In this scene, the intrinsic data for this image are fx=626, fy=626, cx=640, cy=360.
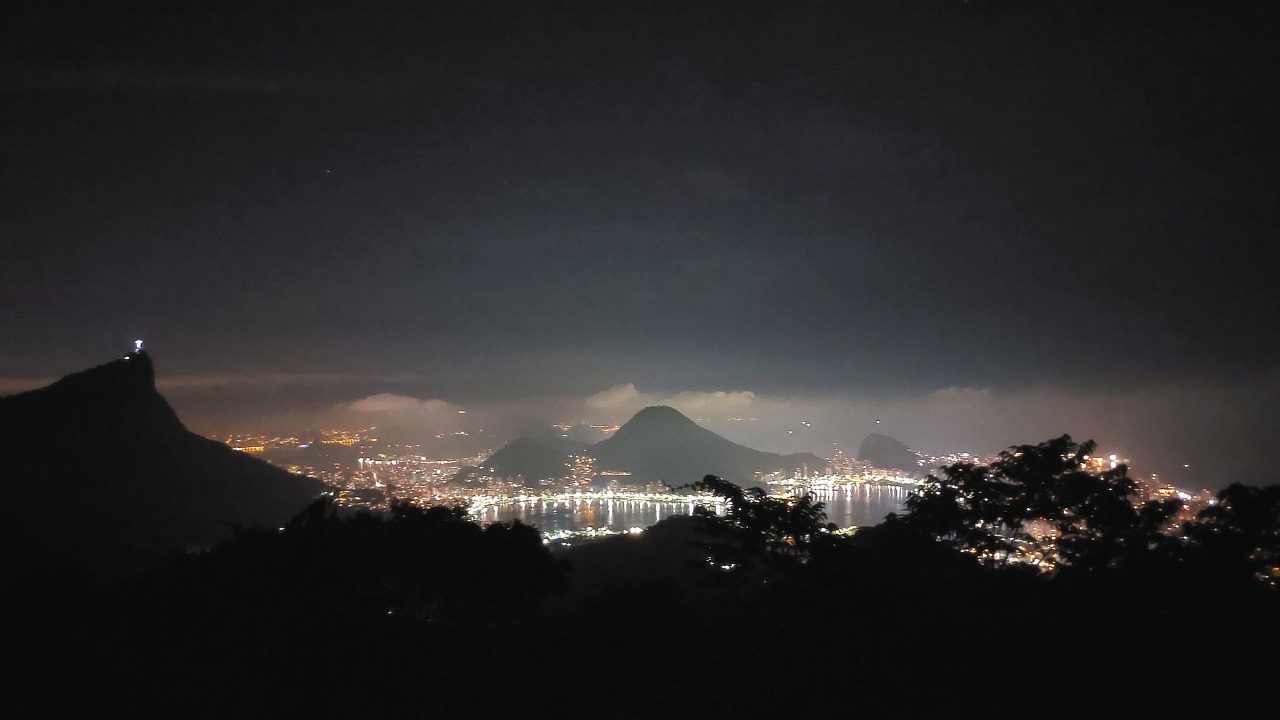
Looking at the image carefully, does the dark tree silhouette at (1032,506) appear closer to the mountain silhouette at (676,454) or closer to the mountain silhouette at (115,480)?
the mountain silhouette at (115,480)

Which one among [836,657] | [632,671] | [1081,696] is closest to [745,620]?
[632,671]

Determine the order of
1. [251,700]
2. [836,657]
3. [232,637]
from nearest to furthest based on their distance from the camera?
1. [836,657]
2. [251,700]
3. [232,637]

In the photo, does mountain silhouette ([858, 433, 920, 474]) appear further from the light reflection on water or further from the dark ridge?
the dark ridge

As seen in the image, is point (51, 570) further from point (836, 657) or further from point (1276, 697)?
point (1276, 697)

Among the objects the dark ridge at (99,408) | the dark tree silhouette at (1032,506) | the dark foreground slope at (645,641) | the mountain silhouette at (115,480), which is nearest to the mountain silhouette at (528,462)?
the mountain silhouette at (115,480)

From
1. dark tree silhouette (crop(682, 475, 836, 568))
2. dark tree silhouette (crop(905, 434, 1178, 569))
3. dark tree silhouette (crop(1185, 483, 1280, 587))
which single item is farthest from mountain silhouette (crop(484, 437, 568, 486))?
dark tree silhouette (crop(1185, 483, 1280, 587))

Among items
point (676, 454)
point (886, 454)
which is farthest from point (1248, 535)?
point (886, 454)

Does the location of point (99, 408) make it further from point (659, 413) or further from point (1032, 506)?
point (659, 413)
